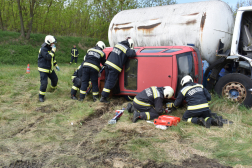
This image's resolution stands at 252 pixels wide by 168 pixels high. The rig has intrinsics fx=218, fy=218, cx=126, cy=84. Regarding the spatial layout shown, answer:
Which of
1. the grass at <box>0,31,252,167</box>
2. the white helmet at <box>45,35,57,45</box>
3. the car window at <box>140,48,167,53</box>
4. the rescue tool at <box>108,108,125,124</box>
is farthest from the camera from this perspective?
the white helmet at <box>45,35,57,45</box>

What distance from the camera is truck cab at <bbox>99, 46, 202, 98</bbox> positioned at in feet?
16.6

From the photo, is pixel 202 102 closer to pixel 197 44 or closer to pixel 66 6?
pixel 197 44

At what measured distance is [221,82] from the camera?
5.25 meters

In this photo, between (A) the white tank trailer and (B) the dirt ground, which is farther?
(A) the white tank trailer

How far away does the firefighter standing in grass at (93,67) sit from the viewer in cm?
589

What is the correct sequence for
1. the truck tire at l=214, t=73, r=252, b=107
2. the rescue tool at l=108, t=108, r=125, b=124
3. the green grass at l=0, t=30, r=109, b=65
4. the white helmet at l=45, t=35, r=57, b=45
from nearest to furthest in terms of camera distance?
the rescue tool at l=108, t=108, r=125, b=124, the truck tire at l=214, t=73, r=252, b=107, the white helmet at l=45, t=35, r=57, b=45, the green grass at l=0, t=30, r=109, b=65

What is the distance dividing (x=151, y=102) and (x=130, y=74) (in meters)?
1.31

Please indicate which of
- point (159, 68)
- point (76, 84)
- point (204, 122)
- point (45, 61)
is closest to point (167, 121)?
point (204, 122)

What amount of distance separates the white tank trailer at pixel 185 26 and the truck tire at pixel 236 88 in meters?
1.09

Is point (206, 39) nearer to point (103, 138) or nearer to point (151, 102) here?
point (151, 102)

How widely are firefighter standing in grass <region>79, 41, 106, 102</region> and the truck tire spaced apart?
10.1ft

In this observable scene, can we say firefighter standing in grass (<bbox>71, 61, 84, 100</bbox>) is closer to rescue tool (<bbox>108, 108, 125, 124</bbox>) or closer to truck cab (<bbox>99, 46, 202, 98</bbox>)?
truck cab (<bbox>99, 46, 202, 98</bbox>)

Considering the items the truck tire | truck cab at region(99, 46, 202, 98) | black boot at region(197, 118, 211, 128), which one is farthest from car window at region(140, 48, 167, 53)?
black boot at region(197, 118, 211, 128)

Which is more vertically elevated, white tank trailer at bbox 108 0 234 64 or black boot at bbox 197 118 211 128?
white tank trailer at bbox 108 0 234 64
